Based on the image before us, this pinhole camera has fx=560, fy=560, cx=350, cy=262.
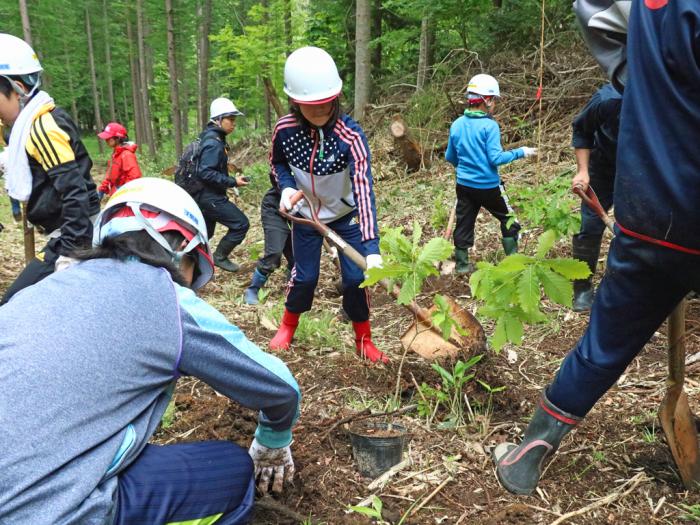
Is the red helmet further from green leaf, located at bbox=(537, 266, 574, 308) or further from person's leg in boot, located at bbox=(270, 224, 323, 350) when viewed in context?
green leaf, located at bbox=(537, 266, 574, 308)

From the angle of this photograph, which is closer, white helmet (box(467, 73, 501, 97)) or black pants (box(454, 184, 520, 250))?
white helmet (box(467, 73, 501, 97))

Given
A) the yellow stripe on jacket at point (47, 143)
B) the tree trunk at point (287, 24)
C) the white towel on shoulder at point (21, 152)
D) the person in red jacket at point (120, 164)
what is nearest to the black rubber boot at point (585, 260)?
the yellow stripe on jacket at point (47, 143)

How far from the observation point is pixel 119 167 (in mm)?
8727

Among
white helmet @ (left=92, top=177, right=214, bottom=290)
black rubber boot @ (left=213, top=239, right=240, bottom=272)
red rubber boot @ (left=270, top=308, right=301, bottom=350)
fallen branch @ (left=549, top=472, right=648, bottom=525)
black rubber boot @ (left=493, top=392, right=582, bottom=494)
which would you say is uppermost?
white helmet @ (left=92, top=177, right=214, bottom=290)

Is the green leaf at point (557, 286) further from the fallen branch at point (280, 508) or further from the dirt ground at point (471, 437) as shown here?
the fallen branch at point (280, 508)

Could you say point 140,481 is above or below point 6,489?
below

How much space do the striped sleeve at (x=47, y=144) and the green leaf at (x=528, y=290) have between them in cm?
265

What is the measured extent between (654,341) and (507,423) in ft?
5.38

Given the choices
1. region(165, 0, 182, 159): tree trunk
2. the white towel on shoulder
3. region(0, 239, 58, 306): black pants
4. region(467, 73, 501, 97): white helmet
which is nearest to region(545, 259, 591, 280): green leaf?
region(0, 239, 58, 306): black pants

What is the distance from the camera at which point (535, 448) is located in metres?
2.27

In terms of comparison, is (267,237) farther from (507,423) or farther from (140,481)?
(140,481)

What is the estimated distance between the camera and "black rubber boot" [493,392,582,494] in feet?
7.30

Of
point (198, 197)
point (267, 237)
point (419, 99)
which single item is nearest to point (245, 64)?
point (419, 99)

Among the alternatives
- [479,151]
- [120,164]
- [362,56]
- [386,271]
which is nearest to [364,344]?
[386,271]
